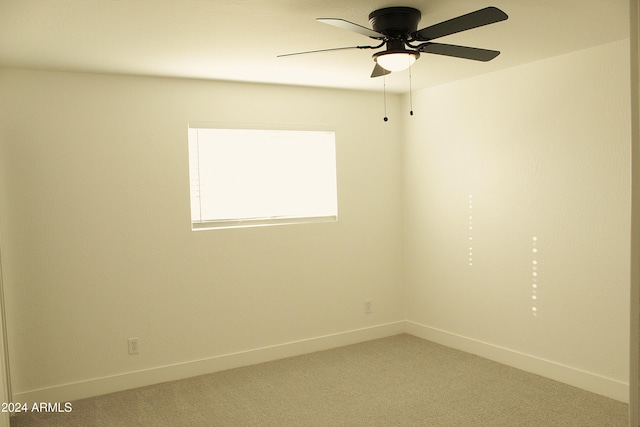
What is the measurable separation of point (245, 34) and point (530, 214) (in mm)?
2519

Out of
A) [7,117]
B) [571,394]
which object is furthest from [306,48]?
[571,394]

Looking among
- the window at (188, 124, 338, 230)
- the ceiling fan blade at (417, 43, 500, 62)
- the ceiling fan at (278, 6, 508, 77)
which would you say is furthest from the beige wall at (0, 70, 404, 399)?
the ceiling fan blade at (417, 43, 500, 62)

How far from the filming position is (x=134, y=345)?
4.11 meters

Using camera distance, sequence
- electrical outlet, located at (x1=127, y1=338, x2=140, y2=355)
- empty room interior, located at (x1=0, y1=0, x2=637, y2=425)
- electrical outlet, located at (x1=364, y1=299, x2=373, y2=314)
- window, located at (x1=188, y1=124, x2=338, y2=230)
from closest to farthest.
→ empty room interior, located at (x1=0, y1=0, x2=637, y2=425), electrical outlet, located at (x1=127, y1=338, x2=140, y2=355), window, located at (x1=188, y1=124, x2=338, y2=230), electrical outlet, located at (x1=364, y1=299, x2=373, y2=314)

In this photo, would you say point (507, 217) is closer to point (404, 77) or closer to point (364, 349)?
point (404, 77)

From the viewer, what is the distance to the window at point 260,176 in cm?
444

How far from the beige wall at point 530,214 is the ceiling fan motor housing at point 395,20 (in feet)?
5.42

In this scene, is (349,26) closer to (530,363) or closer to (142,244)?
(142,244)

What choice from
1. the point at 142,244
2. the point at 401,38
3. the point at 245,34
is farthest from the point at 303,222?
the point at 401,38

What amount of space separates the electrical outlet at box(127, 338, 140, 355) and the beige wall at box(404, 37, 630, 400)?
2614mm

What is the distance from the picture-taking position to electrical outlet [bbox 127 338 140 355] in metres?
4.09

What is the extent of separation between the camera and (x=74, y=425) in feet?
11.3

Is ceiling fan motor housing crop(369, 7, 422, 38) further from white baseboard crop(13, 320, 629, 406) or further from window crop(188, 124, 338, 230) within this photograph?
white baseboard crop(13, 320, 629, 406)

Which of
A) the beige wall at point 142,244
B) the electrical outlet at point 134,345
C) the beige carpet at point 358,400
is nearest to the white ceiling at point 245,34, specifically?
the beige wall at point 142,244
